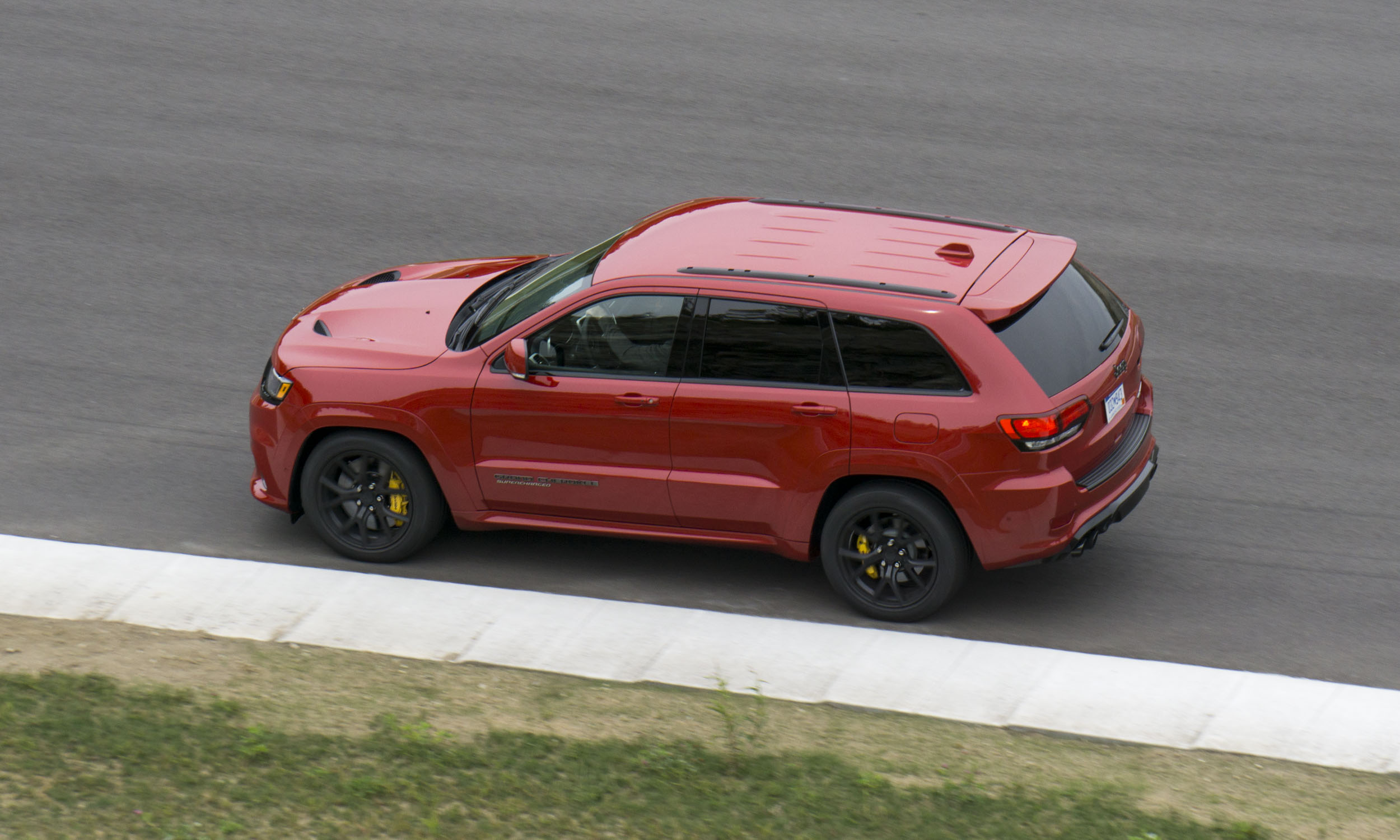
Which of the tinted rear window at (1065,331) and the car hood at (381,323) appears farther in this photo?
the car hood at (381,323)

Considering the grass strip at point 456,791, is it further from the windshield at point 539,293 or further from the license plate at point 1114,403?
the windshield at point 539,293

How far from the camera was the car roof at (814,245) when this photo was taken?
768 cm

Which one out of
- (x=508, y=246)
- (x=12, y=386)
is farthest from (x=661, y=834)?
(x=508, y=246)

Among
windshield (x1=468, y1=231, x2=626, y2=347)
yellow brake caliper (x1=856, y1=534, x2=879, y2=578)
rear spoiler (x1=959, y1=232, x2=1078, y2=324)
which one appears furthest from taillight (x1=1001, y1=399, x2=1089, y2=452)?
windshield (x1=468, y1=231, x2=626, y2=347)

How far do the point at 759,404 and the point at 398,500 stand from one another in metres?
2.01

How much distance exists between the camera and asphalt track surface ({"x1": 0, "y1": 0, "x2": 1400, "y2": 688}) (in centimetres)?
843

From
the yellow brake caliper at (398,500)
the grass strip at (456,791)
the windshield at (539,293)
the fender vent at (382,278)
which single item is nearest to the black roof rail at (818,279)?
the windshield at (539,293)

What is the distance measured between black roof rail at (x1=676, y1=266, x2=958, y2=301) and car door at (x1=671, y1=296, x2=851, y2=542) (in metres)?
0.13

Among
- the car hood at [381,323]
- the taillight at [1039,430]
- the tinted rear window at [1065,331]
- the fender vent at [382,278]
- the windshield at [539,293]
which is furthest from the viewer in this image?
the fender vent at [382,278]

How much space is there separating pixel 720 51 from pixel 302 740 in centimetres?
999

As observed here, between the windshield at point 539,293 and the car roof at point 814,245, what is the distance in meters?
0.11

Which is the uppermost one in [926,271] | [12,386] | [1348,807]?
[926,271]

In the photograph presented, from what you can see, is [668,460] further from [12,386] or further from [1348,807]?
[12,386]

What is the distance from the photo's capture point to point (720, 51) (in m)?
15.0
